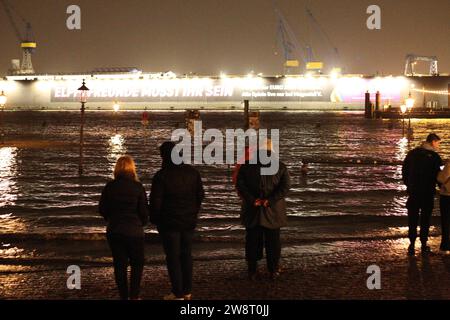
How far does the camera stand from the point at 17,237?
9.60 m

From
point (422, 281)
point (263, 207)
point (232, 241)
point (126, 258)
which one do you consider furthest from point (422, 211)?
point (126, 258)

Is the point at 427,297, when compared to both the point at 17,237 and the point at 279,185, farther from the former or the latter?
the point at 17,237

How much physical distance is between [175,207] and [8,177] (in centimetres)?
1194

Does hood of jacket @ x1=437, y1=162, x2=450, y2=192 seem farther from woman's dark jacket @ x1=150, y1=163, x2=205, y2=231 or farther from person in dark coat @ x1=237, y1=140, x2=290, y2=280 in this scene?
woman's dark jacket @ x1=150, y1=163, x2=205, y2=231

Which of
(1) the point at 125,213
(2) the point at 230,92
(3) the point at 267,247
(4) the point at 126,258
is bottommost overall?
(3) the point at 267,247

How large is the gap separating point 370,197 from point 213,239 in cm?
521

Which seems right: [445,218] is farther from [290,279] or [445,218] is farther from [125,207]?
[125,207]

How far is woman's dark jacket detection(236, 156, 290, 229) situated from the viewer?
7.18m

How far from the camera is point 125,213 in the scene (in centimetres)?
604

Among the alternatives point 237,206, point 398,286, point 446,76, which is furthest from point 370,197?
point 446,76

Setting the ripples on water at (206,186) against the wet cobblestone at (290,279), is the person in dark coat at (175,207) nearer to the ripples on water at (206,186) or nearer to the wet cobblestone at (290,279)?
the wet cobblestone at (290,279)

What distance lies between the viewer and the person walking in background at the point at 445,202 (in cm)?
817

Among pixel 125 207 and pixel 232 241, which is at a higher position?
pixel 125 207

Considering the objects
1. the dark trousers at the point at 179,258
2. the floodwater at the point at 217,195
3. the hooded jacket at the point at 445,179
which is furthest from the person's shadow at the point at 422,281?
the dark trousers at the point at 179,258
